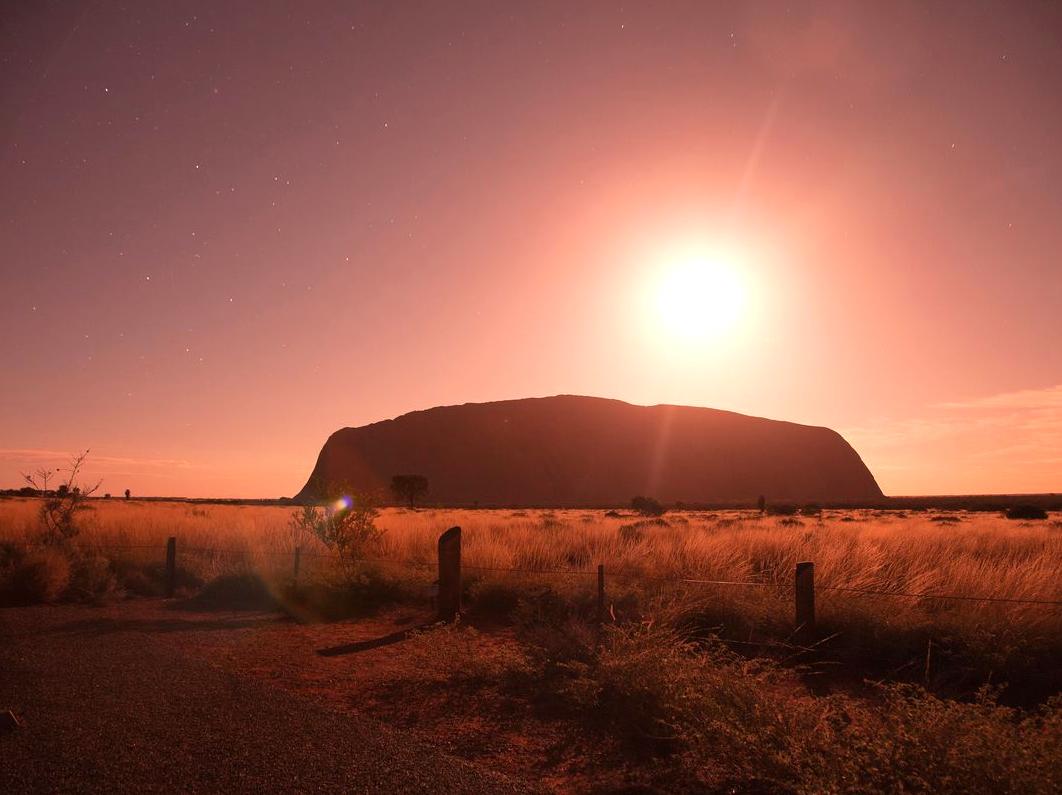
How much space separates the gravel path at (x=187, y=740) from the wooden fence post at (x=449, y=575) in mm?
3661

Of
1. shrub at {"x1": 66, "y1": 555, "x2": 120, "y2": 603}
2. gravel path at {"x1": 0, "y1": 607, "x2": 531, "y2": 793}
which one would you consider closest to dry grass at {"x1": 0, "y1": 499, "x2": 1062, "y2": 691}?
shrub at {"x1": 66, "y1": 555, "x2": 120, "y2": 603}

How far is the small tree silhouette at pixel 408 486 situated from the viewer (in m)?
73.7

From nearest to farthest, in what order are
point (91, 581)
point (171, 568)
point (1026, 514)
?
point (91, 581)
point (171, 568)
point (1026, 514)

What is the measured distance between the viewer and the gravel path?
4.70m

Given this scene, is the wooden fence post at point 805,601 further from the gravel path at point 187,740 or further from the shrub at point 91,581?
the shrub at point 91,581

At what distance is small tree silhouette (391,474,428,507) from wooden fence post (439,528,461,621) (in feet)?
209

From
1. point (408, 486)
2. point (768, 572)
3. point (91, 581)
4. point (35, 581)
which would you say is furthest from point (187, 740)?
point (408, 486)

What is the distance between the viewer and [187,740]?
547cm

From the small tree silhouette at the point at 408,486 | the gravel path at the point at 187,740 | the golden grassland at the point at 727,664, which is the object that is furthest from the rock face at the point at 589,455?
the gravel path at the point at 187,740

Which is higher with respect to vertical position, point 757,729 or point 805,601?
point 805,601

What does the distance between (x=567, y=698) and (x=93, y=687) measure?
15.8ft

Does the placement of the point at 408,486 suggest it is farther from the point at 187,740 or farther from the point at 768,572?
the point at 187,740

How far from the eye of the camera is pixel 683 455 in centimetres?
10625

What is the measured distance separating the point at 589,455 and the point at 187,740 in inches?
3918
